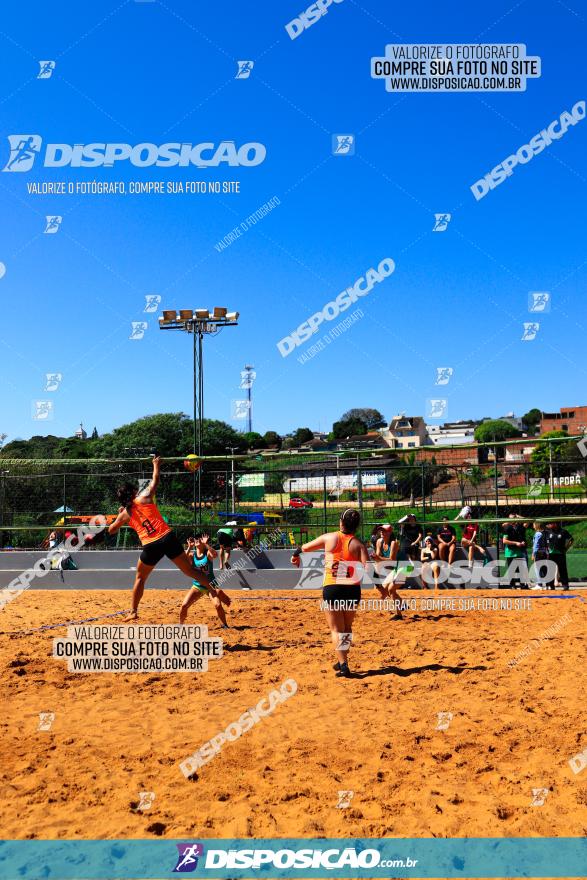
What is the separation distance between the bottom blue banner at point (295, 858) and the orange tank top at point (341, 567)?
12.5 ft

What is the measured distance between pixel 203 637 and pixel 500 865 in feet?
20.0

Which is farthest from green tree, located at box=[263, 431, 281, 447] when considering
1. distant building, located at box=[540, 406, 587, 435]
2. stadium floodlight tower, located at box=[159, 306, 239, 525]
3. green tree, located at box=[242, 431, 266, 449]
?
stadium floodlight tower, located at box=[159, 306, 239, 525]

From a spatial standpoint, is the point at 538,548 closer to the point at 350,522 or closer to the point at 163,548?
the point at 350,522

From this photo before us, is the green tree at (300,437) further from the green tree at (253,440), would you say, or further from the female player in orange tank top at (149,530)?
the female player in orange tank top at (149,530)

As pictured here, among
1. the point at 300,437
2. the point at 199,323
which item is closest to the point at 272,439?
the point at 300,437

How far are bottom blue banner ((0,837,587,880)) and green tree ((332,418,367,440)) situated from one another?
12212cm

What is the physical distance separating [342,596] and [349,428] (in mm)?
122791

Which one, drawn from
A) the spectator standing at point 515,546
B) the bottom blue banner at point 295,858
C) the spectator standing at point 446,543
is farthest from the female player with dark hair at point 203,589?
the spectator standing at point 515,546

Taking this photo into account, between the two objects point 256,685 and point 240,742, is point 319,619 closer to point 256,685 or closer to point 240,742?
point 256,685

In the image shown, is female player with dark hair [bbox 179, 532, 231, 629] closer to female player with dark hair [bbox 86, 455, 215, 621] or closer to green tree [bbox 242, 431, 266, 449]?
female player with dark hair [bbox 86, 455, 215, 621]

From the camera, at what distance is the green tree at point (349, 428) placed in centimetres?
12812

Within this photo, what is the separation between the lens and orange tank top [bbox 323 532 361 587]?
26.8 feet

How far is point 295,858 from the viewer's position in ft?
14.0

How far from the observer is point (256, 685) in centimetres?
773
